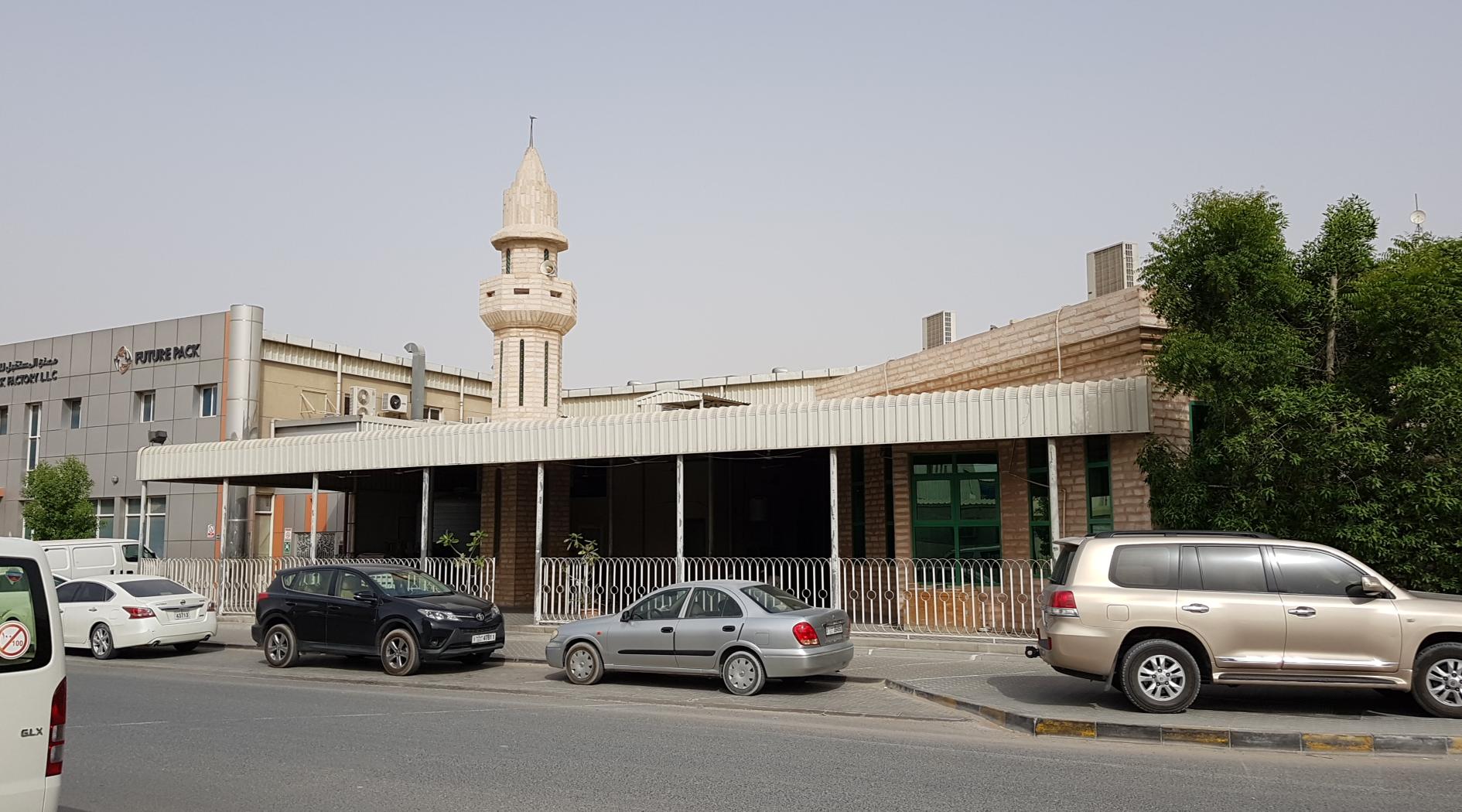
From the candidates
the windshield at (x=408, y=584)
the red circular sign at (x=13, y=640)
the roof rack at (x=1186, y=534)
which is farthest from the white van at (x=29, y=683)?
the windshield at (x=408, y=584)

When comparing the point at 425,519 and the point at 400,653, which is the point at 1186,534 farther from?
A: the point at 425,519

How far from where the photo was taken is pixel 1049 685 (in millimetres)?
12742

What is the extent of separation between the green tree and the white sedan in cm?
1892

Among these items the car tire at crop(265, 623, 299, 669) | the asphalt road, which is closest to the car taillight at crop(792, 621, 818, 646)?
the asphalt road

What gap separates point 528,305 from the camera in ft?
98.6

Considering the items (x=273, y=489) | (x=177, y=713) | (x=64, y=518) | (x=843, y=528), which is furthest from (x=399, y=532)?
(x=177, y=713)

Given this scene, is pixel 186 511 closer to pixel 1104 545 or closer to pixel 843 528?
pixel 843 528

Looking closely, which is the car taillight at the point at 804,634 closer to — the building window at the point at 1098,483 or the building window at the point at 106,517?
the building window at the point at 1098,483

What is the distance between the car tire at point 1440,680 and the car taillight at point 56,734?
1100 centimetres

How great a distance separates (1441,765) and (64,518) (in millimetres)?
38704

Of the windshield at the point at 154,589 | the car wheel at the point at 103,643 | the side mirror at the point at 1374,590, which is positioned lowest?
the car wheel at the point at 103,643

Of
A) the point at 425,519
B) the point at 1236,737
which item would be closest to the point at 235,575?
the point at 425,519

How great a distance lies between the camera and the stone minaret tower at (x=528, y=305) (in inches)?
1184

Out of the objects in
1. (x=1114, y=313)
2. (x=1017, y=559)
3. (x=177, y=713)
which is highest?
(x=1114, y=313)
